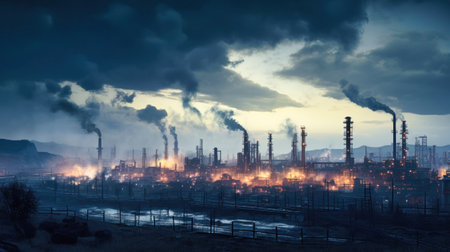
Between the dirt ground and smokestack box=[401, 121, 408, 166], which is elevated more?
smokestack box=[401, 121, 408, 166]

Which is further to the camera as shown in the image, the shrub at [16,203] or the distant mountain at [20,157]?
the distant mountain at [20,157]

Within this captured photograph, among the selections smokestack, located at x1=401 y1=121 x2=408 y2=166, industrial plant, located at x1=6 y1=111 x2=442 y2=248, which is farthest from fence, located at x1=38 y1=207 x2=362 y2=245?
smokestack, located at x1=401 y1=121 x2=408 y2=166

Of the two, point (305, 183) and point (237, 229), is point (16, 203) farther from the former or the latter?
point (305, 183)

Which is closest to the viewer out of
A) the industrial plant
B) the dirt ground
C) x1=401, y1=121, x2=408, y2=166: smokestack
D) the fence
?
the dirt ground

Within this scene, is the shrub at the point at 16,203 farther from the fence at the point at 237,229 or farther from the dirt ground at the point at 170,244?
the fence at the point at 237,229

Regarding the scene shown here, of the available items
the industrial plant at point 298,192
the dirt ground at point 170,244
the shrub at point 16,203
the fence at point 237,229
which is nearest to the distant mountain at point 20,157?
the industrial plant at point 298,192

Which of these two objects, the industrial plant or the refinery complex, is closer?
the industrial plant

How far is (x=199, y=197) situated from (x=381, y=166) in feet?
138

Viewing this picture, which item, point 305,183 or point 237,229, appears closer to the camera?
point 237,229

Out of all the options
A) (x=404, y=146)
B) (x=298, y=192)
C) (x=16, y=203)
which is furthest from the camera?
(x=404, y=146)

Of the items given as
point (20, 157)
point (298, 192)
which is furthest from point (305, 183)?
point (20, 157)

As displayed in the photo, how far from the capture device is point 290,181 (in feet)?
245

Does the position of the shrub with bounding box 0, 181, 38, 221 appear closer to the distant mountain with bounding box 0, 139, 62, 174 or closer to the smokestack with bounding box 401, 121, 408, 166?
the smokestack with bounding box 401, 121, 408, 166

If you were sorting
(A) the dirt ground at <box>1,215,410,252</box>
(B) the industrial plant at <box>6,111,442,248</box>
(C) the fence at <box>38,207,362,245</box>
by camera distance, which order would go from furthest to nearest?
(B) the industrial plant at <box>6,111,442,248</box> → (C) the fence at <box>38,207,362,245</box> → (A) the dirt ground at <box>1,215,410,252</box>
